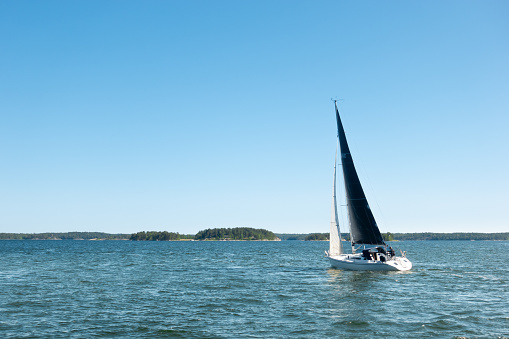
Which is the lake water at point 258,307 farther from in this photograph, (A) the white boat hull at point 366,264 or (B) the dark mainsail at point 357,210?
(B) the dark mainsail at point 357,210

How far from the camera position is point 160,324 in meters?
22.9

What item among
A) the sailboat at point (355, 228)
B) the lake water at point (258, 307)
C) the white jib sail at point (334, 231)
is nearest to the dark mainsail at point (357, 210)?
the sailboat at point (355, 228)

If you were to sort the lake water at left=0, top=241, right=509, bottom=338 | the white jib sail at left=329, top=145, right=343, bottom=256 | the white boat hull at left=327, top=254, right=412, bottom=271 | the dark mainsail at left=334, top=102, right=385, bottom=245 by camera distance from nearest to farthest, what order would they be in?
the lake water at left=0, top=241, right=509, bottom=338, the white boat hull at left=327, top=254, right=412, bottom=271, the dark mainsail at left=334, top=102, right=385, bottom=245, the white jib sail at left=329, top=145, right=343, bottom=256

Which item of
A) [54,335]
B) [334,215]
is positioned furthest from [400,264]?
[54,335]

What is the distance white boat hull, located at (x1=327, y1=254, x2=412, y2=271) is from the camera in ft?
143

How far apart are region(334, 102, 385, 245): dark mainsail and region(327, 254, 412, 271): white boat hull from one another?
2903 mm

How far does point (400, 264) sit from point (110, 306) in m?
31.5

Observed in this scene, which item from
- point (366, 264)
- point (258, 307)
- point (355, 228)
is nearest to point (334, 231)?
point (355, 228)

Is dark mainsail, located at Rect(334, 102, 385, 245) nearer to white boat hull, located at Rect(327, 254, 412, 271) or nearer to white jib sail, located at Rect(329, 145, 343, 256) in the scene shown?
white jib sail, located at Rect(329, 145, 343, 256)

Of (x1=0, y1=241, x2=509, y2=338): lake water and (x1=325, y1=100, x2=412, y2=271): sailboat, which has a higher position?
(x1=325, y1=100, x2=412, y2=271): sailboat

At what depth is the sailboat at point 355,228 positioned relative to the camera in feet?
149

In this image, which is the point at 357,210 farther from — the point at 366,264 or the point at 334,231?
the point at 366,264

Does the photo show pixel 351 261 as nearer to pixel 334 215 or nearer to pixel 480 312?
pixel 334 215

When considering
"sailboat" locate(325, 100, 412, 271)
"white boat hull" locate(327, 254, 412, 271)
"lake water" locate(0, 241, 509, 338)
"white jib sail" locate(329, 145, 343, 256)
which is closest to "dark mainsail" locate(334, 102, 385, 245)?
"sailboat" locate(325, 100, 412, 271)
